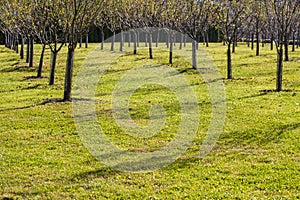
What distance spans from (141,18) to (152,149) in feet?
99.4

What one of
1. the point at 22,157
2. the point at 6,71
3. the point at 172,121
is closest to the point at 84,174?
the point at 22,157

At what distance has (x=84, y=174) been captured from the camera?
7754mm

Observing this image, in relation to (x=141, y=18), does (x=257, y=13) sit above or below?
below

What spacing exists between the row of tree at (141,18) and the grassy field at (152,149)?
2.67m

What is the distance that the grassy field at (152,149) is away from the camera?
7.00m

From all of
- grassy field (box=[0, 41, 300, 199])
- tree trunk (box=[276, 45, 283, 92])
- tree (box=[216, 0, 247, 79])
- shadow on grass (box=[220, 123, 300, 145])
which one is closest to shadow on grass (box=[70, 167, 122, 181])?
grassy field (box=[0, 41, 300, 199])

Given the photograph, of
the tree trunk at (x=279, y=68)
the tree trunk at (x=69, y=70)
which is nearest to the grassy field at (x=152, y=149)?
the tree trunk at (x=69, y=70)

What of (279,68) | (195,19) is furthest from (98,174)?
(195,19)

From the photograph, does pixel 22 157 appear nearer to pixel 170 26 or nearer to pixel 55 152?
pixel 55 152

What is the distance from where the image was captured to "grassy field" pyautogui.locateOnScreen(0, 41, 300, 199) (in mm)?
7004

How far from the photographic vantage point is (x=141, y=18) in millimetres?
38531

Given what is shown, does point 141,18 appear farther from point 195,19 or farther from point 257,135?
point 257,135

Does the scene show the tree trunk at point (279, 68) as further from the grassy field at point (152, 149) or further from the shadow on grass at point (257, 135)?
the shadow on grass at point (257, 135)

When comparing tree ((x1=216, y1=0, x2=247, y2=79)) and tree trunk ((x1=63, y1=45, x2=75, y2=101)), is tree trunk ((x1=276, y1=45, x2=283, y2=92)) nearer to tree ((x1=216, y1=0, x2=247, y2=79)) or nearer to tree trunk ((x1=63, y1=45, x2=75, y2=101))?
tree ((x1=216, y1=0, x2=247, y2=79))
